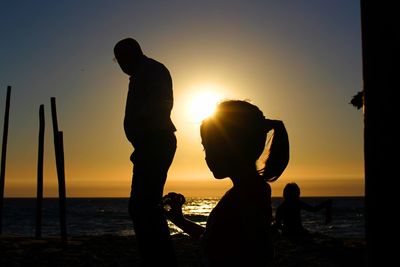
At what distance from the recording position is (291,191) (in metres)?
12.9

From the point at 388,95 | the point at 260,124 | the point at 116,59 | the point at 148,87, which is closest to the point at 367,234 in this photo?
the point at 388,95

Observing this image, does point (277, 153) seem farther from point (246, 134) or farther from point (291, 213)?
point (291, 213)

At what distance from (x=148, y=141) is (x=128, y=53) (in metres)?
0.96

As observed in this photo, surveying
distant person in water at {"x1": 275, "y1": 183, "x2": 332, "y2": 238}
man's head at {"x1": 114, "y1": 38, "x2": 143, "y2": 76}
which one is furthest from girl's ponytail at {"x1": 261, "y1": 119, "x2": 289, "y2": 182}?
distant person in water at {"x1": 275, "y1": 183, "x2": 332, "y2": 238}

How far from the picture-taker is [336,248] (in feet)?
34.6

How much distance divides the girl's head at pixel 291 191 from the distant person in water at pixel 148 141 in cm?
792

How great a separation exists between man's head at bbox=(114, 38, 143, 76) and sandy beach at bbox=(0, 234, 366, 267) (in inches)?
149

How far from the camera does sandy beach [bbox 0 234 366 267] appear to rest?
8430 millimetres

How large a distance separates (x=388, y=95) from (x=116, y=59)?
12.0ft

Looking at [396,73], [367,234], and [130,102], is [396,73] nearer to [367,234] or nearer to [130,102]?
[367,234]

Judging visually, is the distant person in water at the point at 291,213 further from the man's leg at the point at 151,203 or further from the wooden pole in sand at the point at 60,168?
the man's leg at the point at 151,203

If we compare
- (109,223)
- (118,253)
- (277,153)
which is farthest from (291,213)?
(109,223)

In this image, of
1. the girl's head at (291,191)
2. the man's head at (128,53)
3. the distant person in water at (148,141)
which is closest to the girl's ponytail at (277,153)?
the distant person in water at (148,141)

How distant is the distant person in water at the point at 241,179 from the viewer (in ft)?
9.22
